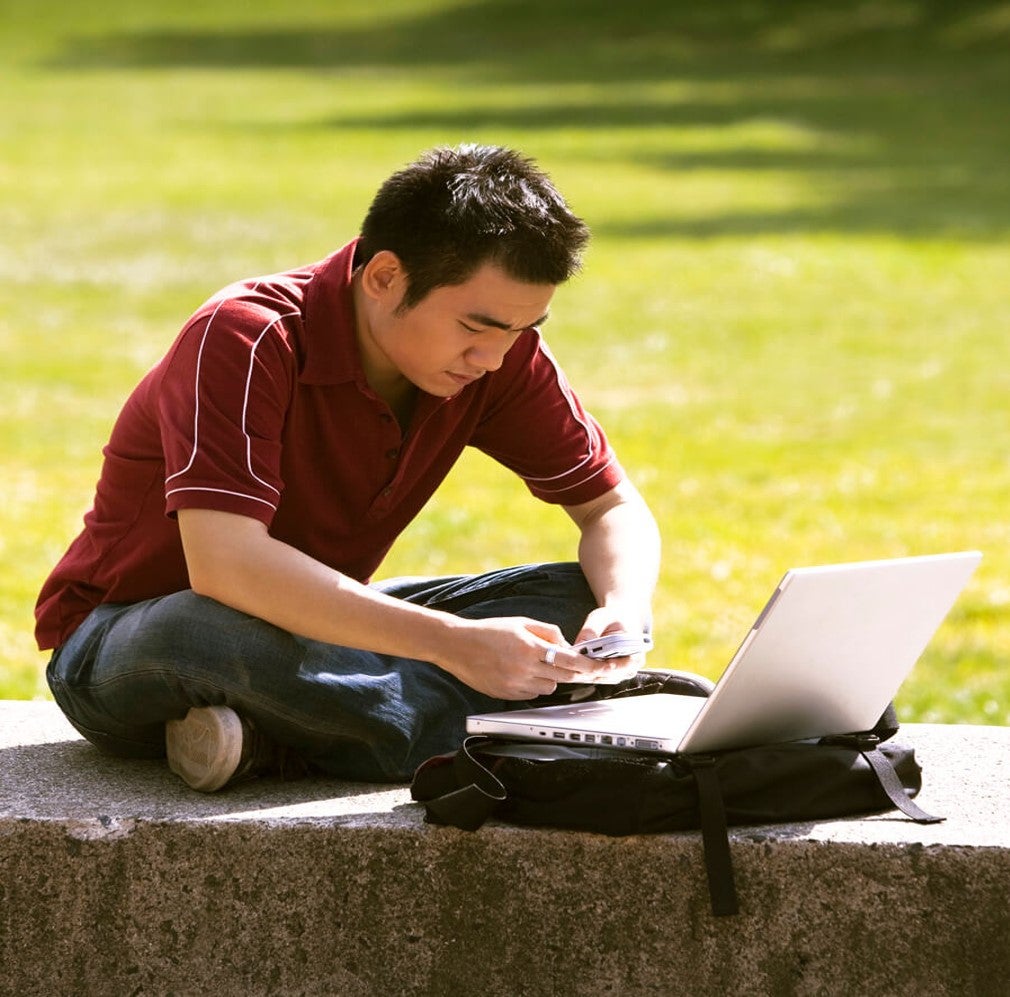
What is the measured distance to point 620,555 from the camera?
3.68 m

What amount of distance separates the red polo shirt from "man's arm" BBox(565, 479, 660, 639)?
0.04 meters

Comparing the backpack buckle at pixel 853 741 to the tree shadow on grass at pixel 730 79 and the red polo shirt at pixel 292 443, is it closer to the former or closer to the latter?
the red polo shirt at pixel 292 443

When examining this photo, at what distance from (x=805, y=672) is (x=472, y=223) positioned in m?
0.93

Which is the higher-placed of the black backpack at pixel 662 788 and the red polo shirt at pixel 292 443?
the red polo shirt at pixel 292 443

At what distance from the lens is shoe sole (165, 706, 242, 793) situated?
3.26 metres

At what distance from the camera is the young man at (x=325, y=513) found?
10.3 ft

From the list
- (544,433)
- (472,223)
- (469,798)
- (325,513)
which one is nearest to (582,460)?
(544,433)

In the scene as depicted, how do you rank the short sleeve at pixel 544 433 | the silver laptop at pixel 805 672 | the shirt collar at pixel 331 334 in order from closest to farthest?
the silver laptop at pixel 805 672, the shirt collar at pixel 331 334, the short sleeve at pixel 544 433

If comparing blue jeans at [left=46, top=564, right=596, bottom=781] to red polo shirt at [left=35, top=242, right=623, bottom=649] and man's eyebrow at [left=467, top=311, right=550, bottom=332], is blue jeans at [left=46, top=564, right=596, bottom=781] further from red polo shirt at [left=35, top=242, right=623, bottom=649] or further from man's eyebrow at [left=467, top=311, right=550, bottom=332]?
man's eyebrow at [left=467, top=311, right=550, bottom=332]

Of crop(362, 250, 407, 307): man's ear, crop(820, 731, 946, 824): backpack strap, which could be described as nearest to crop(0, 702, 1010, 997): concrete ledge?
crop(820, 731, 946, 824): backpack strap

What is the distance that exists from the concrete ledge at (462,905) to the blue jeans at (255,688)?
14 centimetres

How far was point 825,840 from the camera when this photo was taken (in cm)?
306

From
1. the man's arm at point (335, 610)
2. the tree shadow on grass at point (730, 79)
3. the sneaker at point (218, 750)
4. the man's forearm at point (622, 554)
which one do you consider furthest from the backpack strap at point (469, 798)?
the tree shadow on grass at point (730, 79)

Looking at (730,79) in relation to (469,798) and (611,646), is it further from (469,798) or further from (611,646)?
(469,798)
